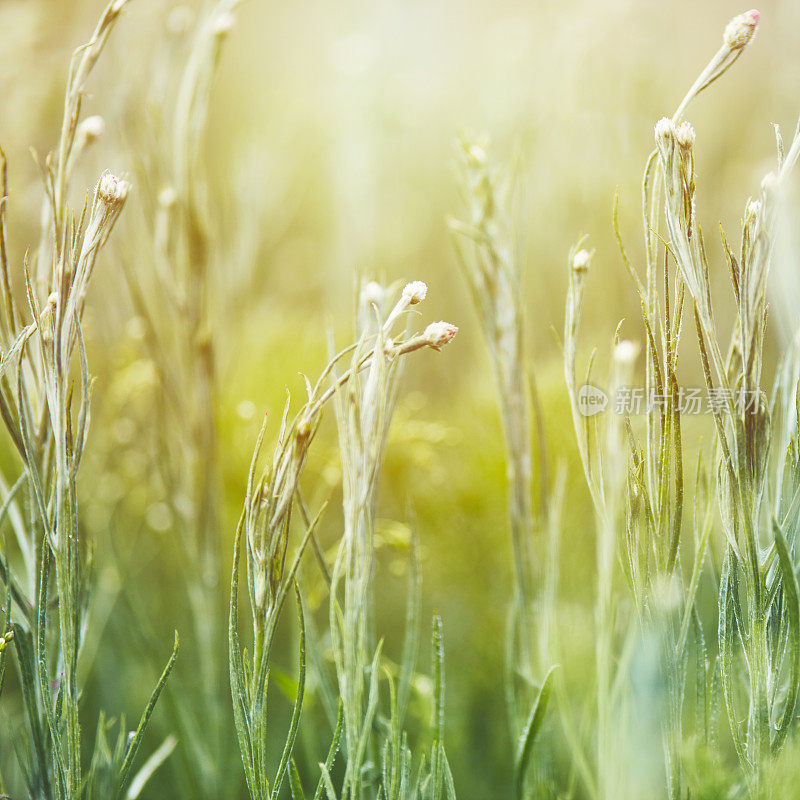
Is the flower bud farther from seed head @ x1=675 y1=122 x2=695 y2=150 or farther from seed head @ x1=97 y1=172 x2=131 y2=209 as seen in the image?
seed head @ x1=97 y1=172 x2=131 y2=209

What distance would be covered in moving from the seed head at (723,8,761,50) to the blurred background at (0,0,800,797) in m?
0.19

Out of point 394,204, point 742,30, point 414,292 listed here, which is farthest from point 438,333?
point 394,204

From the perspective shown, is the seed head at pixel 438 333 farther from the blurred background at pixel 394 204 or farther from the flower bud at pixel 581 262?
the blurred background at pixel 394 204

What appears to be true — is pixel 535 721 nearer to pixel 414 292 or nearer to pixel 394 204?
pixel 414 292

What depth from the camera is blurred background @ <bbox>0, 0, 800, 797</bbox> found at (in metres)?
0.48

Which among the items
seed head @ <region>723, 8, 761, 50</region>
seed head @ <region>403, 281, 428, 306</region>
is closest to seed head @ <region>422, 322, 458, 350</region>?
seed head @ <region>403, 281, 428, 306</region>

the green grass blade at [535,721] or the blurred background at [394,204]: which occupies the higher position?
the blurred background at [394,204]

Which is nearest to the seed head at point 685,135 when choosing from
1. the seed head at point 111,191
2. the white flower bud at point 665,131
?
the white flower bud at point 665,131

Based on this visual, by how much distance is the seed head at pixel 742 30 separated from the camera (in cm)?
22

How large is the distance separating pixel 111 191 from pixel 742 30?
0.67ft

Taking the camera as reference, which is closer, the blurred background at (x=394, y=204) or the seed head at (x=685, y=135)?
the seed head at (x=685, y=135)

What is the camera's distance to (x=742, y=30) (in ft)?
0.72

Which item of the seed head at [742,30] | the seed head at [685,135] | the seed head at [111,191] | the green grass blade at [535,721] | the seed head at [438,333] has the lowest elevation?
the green grass blade at [535,721]

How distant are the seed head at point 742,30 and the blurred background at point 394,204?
195 mm
